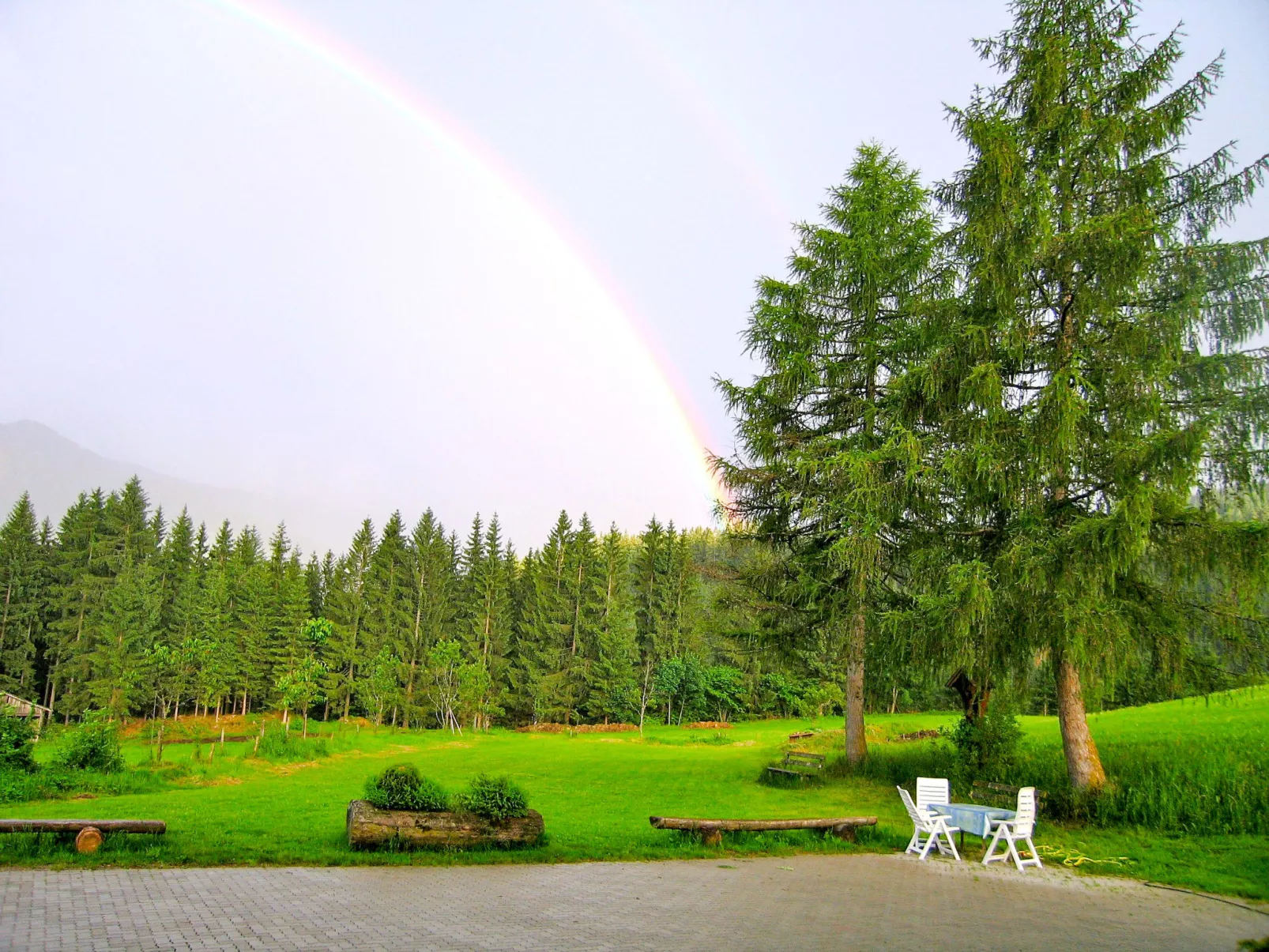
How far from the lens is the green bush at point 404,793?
9.52 meters

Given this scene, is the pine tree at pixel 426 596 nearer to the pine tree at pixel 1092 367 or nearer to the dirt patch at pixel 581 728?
the dirt patch at pixel 581 728

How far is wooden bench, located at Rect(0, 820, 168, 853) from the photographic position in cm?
830

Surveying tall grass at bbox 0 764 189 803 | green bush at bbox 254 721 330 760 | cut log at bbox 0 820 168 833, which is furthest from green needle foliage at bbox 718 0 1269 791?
green bush at bbox 254 721 330 760

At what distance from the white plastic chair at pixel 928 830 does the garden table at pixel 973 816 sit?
4.4 inches

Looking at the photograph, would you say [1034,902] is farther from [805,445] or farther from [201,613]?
[201,613]

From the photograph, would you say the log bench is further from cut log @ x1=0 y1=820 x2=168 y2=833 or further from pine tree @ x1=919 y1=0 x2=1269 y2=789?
cut log @ x1=0 y1=820 x2=168 y2=833

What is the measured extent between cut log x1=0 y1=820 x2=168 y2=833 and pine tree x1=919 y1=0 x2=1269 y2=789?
38.6ft

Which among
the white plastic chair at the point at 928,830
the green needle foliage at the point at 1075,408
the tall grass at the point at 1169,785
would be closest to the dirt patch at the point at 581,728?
the green needle foliage at the point at 1075,408

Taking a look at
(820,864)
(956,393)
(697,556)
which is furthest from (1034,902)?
(697,556)

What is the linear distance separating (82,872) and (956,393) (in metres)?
15.1

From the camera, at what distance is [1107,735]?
18469 mm

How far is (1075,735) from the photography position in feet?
42.2

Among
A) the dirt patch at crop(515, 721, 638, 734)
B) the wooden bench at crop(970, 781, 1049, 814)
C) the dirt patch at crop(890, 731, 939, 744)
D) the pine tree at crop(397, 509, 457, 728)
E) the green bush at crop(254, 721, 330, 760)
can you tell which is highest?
the pine tree at crop(397, 509, 457, 728)

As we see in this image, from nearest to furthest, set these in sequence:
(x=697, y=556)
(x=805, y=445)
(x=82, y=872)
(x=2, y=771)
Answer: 1. (x=82, y=872)
2. (x=2, y=771)
3. (x=805, y=445)
4. (x=697, y=556)
